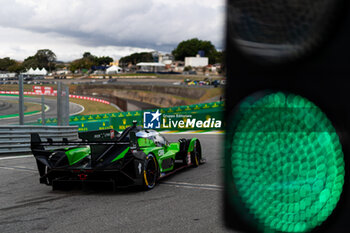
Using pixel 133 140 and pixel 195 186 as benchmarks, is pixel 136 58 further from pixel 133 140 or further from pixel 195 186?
pixel 195 186

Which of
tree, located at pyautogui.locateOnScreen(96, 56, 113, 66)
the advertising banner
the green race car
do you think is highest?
tree, located at pyautogui.locateOnScreen(96, 56, 113, 66)

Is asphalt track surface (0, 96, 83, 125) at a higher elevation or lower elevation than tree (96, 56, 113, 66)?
lower

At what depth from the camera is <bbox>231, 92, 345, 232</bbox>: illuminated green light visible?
2.63 feet

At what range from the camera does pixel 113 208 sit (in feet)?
21.9

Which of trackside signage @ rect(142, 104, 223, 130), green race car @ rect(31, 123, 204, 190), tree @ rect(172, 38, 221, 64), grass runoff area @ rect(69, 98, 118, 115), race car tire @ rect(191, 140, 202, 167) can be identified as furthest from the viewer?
tree @ rect(172, 38, 221, 64)

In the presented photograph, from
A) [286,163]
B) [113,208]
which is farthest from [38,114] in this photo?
[286,163]

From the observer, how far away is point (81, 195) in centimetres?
775

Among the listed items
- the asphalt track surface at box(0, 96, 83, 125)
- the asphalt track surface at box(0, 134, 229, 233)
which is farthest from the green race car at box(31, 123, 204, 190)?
the asphalt track surface at box(0, 96, 83, 125)

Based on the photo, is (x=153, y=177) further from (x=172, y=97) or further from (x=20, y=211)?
(x=172, y=97)

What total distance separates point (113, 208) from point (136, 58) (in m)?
169

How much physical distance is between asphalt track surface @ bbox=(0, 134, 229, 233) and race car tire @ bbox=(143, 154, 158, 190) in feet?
0.47

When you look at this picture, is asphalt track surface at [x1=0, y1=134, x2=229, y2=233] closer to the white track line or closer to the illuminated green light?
the white track line

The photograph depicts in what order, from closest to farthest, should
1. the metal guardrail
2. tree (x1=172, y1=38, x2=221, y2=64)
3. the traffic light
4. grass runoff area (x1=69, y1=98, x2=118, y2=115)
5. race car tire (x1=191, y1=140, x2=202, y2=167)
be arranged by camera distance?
the traffic light → race car tire (x1=191, y1=140, x2=202, y2=167) → the metal guardrail → grass runoff area (x1=69, y1=98, x2=118, y2=115) → tree (x1=172, y1=38, x2=221, y2=64)

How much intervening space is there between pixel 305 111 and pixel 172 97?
159 ft
